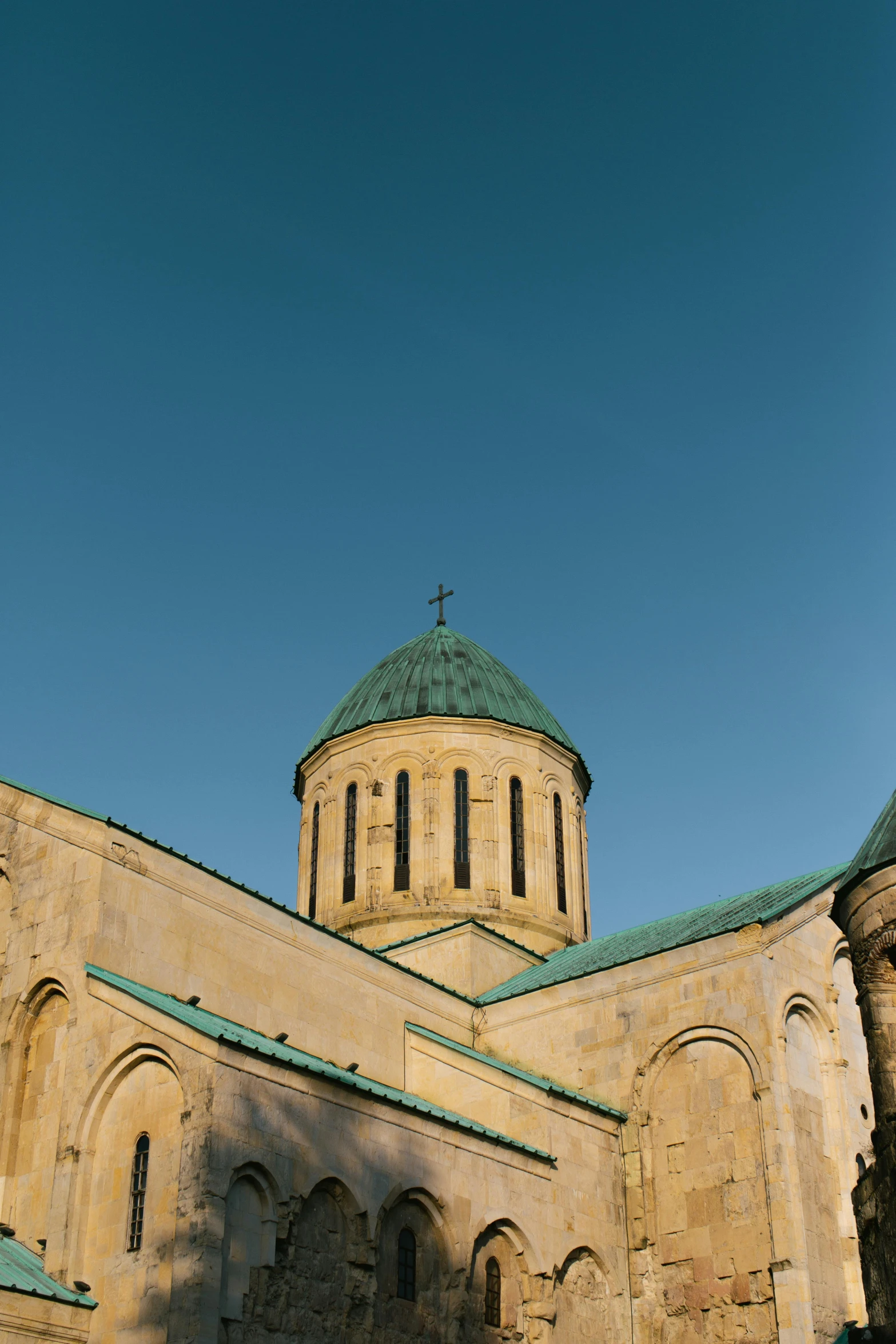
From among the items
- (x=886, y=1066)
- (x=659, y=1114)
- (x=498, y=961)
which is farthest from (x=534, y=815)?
(x=886, y=1066)

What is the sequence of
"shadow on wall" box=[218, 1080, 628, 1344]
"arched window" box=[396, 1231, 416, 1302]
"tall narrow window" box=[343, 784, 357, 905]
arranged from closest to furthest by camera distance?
"shadow on wall" box=[218, 1080, 628, 1344] → "arched window" box=[396, 1231, 416, 1302] → "tall narrow window" box=[343, 784, 357, 905]

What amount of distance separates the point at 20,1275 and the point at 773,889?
1414 cm

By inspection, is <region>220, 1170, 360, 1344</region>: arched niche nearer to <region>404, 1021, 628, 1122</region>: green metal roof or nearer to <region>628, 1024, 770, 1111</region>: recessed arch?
<region>404, 1021, 628, 1122</region>: green metal roof

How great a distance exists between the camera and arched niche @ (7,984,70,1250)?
1591 centimetres

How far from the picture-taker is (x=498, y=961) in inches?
1011

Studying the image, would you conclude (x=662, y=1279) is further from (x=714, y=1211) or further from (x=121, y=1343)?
(x=121, y=1343)

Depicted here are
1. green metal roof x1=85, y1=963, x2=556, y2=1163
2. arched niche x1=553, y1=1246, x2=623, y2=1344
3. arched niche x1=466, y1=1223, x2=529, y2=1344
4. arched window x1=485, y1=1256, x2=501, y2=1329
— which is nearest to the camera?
green metal roof x1=85, y1=963, x2=556, y2=1163

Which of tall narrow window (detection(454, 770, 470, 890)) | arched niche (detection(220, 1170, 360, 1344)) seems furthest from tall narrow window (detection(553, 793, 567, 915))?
arched niche (detection(220, 1170, 360, 1344))

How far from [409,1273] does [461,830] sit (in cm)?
1187

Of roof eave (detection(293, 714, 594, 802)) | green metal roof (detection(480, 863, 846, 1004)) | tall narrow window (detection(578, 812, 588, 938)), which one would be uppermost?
roof eave (detection(293, 714, 594, 802))

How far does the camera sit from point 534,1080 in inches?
793

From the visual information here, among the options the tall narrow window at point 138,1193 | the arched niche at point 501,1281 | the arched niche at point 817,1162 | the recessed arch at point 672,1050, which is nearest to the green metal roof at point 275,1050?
the arched niche at point 501,1281

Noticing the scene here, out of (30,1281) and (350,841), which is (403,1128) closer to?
(30,1281)

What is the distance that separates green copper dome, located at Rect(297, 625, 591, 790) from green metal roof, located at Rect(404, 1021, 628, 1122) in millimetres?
8377
